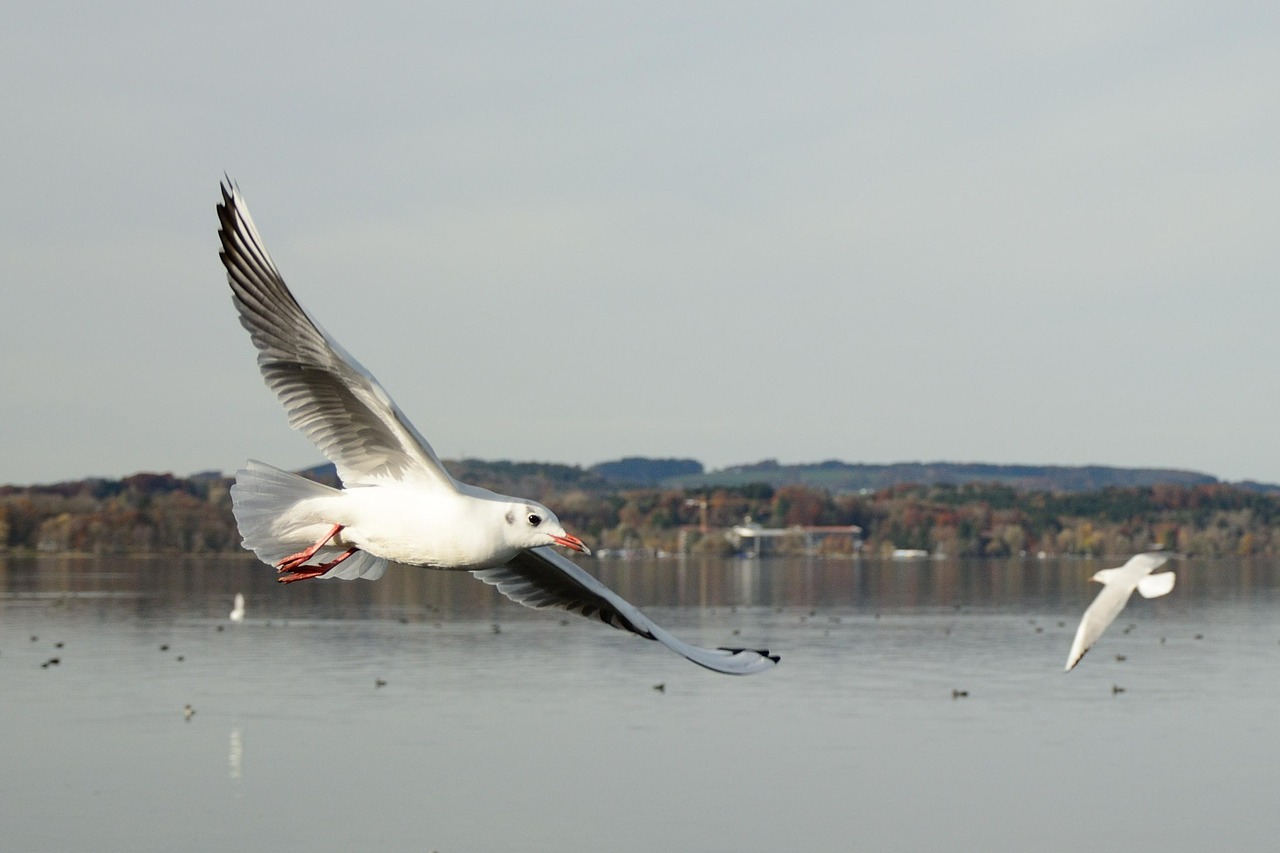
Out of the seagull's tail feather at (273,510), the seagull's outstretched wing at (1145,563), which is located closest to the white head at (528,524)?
the seagull's tail feather at (273,510)

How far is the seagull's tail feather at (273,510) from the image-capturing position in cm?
1145

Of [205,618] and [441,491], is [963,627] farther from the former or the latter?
[441,491]

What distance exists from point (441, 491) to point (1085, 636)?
18.8 ft

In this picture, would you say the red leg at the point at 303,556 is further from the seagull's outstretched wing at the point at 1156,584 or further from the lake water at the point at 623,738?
the lake water at the point at 623,738

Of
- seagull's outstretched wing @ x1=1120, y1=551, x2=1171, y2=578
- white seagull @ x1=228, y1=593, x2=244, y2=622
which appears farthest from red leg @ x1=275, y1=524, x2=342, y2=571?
white seagull @ x1=228, y1=593, x2=244, y2=622

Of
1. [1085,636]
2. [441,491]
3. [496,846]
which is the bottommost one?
[496,846]

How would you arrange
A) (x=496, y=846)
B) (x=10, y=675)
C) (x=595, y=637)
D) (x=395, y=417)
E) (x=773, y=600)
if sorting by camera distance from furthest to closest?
(x=773, y=600), (x=595, y=637), (x=10, y=675), (x=496, y=846), (x=395, y=417)

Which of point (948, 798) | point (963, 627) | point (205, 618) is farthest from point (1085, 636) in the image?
point (205, 618)

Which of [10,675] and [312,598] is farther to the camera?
[312,598]

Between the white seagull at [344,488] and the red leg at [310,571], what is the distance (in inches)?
0.6

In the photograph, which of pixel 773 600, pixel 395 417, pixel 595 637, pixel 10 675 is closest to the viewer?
pixel 395 417

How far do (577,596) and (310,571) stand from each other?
120 inches

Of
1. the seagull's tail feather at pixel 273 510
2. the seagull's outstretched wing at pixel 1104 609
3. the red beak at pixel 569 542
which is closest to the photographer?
the red beak at pixel 569 542

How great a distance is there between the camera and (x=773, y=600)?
120m
